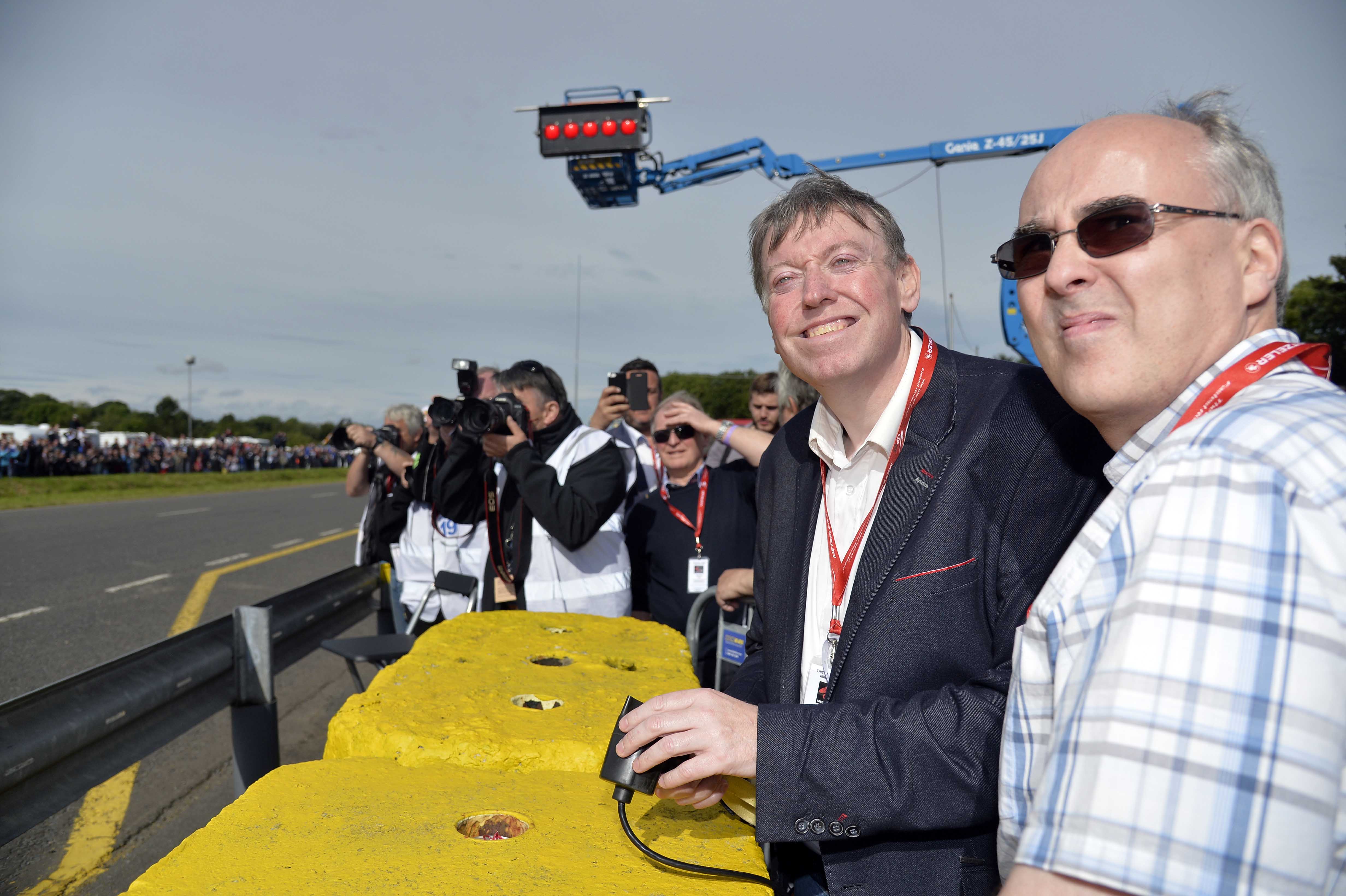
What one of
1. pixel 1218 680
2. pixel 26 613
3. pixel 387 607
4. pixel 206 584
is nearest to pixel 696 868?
pixel 1218 680

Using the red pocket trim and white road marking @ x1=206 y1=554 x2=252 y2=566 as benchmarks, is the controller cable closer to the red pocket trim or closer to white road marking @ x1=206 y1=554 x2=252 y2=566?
the red pocket trim

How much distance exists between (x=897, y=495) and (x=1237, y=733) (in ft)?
2.95

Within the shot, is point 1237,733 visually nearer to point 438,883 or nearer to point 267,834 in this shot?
point 438,883

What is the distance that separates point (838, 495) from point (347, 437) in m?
4.80

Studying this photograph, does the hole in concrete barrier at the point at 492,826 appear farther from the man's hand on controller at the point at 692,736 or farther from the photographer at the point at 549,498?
the photographer at the point at 549,498

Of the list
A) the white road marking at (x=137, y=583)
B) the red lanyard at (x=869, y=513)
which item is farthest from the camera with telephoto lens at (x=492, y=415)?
the white road marking at (x=137, y=583)

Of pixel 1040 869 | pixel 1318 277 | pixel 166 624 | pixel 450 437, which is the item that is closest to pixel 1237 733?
pixel 1040 869

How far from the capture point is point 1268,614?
0.62m

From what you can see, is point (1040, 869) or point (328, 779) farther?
point (328, 779)

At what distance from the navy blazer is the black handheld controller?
0.50ft

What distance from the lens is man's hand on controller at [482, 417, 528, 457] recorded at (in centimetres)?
368

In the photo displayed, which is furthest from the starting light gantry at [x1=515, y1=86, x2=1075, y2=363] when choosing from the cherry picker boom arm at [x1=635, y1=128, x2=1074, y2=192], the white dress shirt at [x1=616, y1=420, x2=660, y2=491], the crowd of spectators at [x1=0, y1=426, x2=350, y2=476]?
the crowd of spectators at [x1=0, y1=426, x2=350, y2=476]

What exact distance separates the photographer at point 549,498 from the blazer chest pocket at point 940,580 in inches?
82.7

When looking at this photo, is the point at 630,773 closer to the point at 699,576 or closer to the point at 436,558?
the point at 699,576
